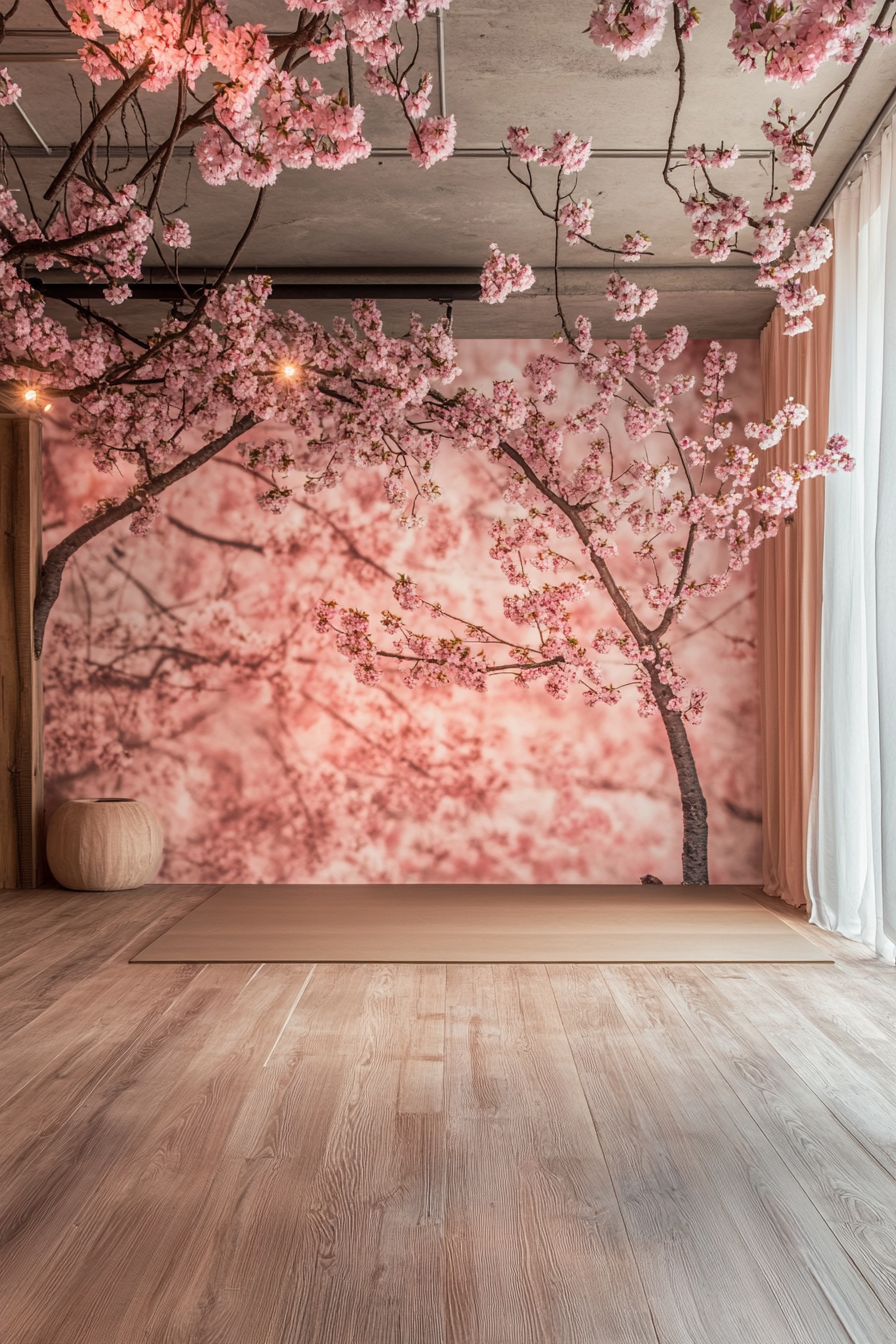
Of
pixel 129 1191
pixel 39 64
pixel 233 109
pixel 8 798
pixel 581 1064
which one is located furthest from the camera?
pixel 8 798

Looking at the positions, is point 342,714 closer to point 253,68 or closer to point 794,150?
point 794,150

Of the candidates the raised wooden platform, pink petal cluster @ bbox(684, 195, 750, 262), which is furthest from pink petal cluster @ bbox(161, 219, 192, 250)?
the raised wooden platform

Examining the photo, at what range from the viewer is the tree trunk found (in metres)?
5.25

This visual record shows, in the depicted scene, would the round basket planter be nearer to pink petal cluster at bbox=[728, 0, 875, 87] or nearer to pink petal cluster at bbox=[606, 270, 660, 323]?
pink petal cluster at bbox=[606, 270, 660, 323]

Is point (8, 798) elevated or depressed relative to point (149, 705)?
depressed

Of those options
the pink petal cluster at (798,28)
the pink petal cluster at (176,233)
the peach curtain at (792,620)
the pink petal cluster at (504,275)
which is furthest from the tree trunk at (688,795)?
the pink petal cluster at (798,28)

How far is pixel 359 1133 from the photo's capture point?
2250 millimetres

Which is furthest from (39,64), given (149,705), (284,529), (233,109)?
(149,705)

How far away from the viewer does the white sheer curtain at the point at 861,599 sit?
3480 mm

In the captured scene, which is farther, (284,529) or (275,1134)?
(284,529)

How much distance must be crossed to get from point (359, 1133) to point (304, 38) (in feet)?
7.25

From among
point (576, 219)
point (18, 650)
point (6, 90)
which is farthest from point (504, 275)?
point (18, 650)

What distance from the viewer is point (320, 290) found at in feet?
15.5

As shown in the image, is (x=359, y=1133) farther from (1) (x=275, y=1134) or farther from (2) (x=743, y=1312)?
(2) (x=743, y=1312)
